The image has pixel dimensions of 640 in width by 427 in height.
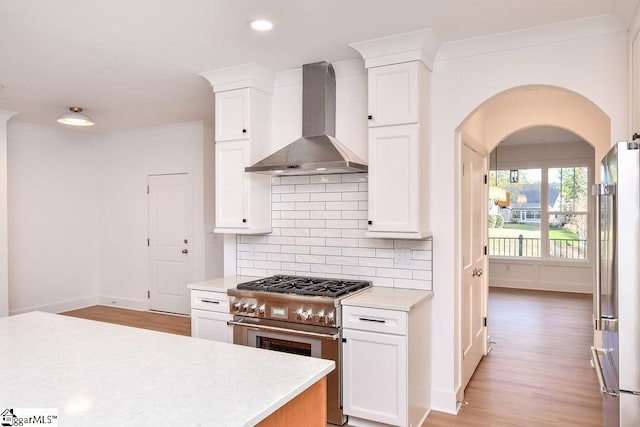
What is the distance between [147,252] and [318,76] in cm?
411

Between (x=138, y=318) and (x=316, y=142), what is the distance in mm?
4014

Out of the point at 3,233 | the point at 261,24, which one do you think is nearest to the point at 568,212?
the point at 261,24

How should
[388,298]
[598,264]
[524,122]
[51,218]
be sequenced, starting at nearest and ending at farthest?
[598,264] < [388,298] < [524,122] < [51,218]

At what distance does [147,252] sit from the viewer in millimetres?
6367

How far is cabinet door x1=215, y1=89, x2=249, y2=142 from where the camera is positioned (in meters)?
3.64

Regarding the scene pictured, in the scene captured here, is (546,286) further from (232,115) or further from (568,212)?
(232,115)

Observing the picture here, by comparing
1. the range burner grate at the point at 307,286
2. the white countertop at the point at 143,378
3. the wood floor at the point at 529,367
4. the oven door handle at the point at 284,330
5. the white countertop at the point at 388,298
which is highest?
the range burner grate at the point at 307,286

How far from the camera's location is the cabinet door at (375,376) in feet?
9.12

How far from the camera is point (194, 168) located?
5.95 meters

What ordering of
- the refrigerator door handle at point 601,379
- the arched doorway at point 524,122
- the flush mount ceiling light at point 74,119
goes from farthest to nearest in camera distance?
the flush mount ceiling light at point 74,119 → the arched doorway at point 524,122 → the refrigerator door handle at point 601,379

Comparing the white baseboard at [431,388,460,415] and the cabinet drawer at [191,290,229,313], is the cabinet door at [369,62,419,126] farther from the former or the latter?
the white baseboard at [431,388,460,415]

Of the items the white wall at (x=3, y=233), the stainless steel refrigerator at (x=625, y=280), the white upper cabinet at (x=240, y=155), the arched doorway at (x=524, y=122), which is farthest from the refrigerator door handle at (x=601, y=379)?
the white wall at (x=3, y=233)

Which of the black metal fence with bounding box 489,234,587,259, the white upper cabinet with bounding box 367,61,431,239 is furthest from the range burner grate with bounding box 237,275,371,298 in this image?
the black metal fence with bounding box 489,234,587,259

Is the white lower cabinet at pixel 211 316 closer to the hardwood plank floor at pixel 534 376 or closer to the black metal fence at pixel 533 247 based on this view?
the hardwood plank floor at pixel 534 376
